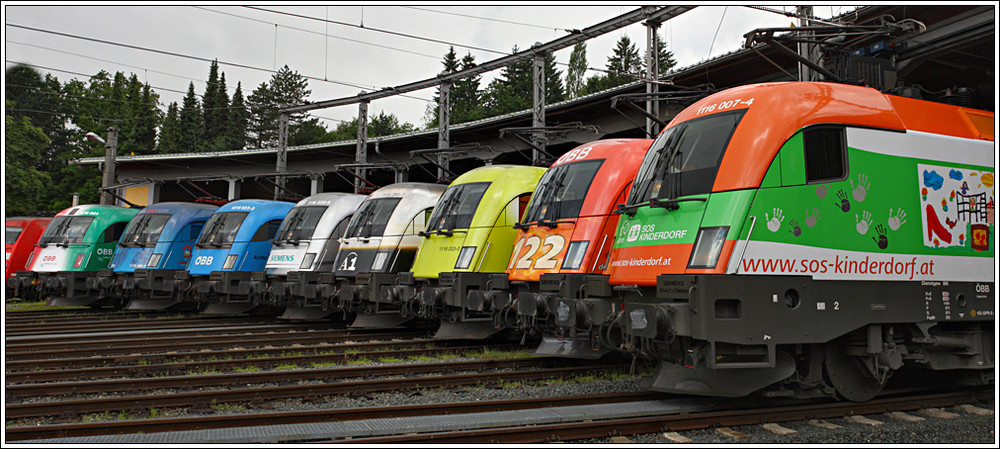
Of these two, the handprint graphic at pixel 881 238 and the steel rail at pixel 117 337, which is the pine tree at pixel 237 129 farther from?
the handprint graphic at pixel 881 238

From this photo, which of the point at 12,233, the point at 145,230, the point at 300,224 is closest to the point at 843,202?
the point at 300,224

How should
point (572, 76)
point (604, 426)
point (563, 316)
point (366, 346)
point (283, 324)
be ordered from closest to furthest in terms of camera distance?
point (604, 426) < point (563, 316) < point (366, 346) < point (283, 324) < point (572, 76)

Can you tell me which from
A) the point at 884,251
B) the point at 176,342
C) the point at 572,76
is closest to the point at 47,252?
the point at 176,342

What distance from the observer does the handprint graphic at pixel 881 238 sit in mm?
6975

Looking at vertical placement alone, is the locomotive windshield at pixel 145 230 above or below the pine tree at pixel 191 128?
below

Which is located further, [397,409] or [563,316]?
[563,316]

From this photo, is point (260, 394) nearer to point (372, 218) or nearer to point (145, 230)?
point (372, 218)

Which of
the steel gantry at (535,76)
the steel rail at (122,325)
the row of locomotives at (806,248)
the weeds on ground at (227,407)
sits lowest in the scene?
the weeds on ground at (227,407)

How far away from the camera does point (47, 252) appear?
840 inches

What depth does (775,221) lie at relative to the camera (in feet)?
21.5

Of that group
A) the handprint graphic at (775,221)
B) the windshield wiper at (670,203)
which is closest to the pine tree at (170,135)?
the windshield wiper at (670,203)

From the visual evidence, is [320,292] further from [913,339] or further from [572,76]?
[572,76]

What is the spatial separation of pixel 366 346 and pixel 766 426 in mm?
7823

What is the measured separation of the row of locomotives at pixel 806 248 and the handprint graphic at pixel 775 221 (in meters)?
0.01
